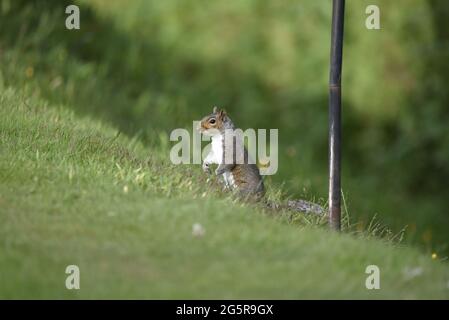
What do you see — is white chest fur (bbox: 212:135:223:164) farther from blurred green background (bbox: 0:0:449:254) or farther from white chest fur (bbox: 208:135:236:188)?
blurred green background (bbox: 0:0:449:254)

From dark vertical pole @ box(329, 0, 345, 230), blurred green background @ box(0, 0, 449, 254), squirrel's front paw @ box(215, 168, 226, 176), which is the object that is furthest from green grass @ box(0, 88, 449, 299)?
blurred green background @ box(0, 0, 449, 254)

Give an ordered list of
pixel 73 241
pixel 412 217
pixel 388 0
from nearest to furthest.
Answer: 1. pixel 73 241
2. pixel 412 217
3. pixel 388 0

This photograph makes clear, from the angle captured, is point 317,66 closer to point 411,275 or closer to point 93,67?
point 93,67

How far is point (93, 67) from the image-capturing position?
1238 centimetres

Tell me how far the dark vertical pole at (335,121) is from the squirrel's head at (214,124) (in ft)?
5.30

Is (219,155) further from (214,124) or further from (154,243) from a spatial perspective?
(154,243)

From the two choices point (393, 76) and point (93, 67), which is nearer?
point (93, 67)

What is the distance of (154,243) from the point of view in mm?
5605

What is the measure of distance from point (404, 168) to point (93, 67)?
4.75 meters

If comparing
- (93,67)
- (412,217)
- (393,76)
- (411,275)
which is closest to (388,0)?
Result: (393,76)

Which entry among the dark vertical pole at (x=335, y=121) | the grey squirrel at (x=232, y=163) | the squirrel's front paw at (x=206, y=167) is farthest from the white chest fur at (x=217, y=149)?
the dark vertical pole at (x=335, y=121)

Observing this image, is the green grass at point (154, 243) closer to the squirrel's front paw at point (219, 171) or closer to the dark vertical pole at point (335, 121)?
the dark vertical pole at point (335, 121)

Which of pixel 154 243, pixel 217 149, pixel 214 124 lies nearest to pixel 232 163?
pixel 217 149
